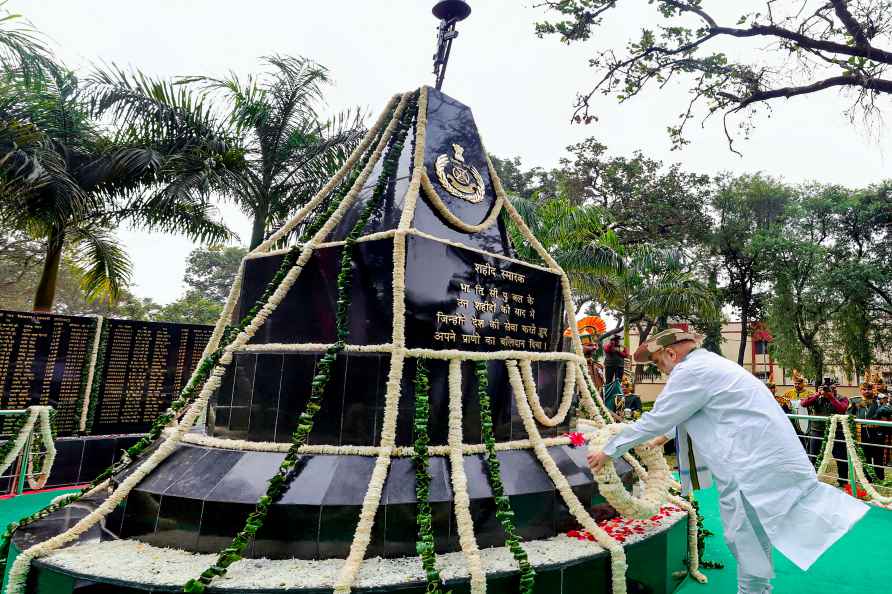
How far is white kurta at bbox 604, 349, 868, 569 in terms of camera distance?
240cm

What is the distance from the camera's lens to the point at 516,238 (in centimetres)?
1273

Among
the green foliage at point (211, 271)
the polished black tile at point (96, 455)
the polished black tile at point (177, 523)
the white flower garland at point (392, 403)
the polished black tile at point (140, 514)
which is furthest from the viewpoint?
the green foliage at point (211, 271)

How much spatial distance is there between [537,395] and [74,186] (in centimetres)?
824

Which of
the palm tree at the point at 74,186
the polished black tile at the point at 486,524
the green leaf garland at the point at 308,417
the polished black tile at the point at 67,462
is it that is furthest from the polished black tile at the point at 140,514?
the palm tree at the point at 74,186

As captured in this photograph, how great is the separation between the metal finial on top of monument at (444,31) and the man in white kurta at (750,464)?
3.66 metres

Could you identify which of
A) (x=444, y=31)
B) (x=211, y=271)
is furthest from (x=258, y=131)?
(x=211, y=271)

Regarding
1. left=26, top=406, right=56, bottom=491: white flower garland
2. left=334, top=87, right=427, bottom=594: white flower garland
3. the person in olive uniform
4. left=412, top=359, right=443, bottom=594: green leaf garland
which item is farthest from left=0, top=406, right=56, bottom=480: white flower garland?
the person in olive uniform

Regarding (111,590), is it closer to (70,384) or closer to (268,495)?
(268,495)

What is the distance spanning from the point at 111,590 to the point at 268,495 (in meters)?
0.76

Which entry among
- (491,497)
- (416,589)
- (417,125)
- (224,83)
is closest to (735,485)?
(491,497)

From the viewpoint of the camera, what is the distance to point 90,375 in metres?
7.13

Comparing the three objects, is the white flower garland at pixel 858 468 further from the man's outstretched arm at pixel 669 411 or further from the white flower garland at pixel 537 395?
the man's outstretched arm at pixel 669 411

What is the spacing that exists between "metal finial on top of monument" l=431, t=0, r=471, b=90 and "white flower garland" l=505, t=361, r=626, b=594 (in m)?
3.09

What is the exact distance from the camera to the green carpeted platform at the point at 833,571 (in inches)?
141
